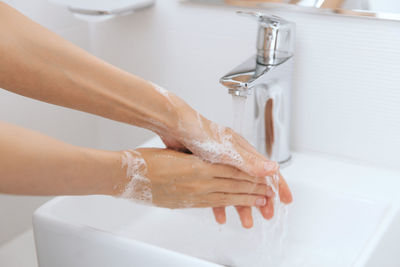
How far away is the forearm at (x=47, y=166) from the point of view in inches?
22.0

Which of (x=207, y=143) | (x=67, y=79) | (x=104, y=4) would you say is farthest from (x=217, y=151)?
(x=104, y=4)

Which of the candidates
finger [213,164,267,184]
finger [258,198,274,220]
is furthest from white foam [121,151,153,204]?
finger [258,198,274,220]

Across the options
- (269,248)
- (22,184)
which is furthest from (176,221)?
(22,184)

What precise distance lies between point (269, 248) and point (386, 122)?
0.92 ft

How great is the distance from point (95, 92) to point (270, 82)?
29cm

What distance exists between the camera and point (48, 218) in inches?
30.6

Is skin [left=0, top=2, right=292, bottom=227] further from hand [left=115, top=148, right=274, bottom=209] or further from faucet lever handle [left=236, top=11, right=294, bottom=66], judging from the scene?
faucet lever handle [left=236, top=11, right=294, bottom=66]

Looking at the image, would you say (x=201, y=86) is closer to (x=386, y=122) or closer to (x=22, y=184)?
(x=386, y=122)

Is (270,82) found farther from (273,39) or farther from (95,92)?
(95,92)

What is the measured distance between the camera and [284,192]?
0.84m

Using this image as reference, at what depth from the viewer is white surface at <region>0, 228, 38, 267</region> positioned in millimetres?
954

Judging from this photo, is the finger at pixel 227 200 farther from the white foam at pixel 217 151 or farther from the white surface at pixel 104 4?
the white surface at pixel 104 4

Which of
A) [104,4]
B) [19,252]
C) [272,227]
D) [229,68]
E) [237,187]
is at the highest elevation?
[104,4]

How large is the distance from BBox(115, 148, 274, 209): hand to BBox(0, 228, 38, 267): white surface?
1.15 feet
